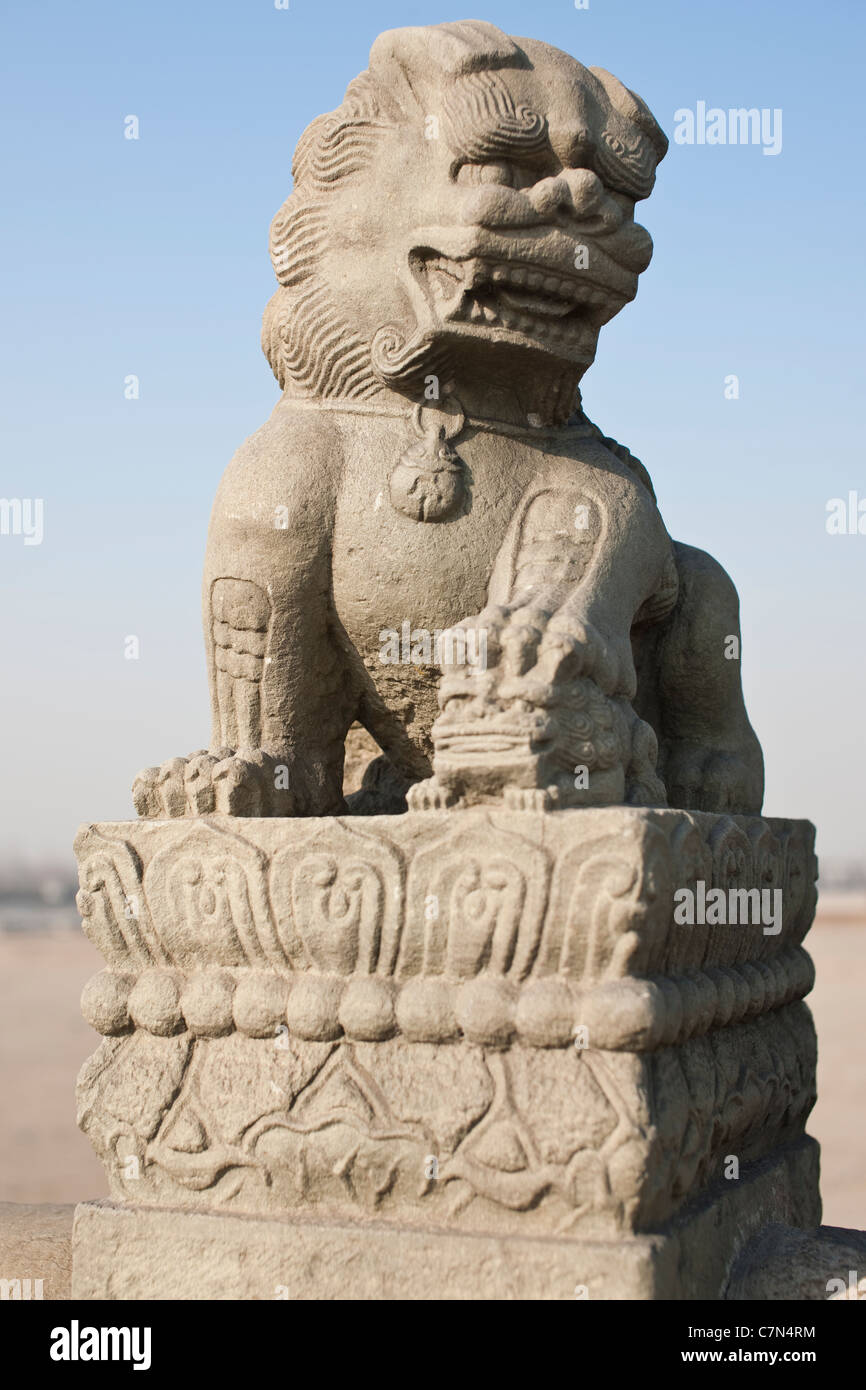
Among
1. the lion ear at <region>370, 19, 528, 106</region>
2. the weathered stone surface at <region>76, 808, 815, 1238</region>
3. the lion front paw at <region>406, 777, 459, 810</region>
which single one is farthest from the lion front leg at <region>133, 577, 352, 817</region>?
the lion ear at <region>370, 19, 528, 106</region>

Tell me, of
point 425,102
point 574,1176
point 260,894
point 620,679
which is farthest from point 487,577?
point 574,1176

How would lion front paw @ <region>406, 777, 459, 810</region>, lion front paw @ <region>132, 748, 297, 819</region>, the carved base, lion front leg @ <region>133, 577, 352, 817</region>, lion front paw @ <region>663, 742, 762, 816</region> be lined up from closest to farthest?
the carved base
lion front paw @ <region>406, 777, 459, 810</region>
lion front paw @ <region>132, 748, 297, 819</region>
lion front leg @ <region>133, 577, 352, 817</region>
lion front paw @ <region>663, 742, 762, 816</region>

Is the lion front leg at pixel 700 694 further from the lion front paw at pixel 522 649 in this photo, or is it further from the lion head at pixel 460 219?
the lion front paw at pixel 522 649

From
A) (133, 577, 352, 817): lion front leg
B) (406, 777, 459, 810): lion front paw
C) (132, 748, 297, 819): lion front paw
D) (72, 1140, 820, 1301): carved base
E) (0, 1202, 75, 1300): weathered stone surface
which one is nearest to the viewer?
(72, 1140, 820, 1301): carved base

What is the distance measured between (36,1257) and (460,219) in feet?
8.69

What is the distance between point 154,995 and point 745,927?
125cm

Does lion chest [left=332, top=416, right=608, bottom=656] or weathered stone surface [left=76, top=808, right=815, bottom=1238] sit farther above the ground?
lion chest [left=332, top=416, right=608, bottom=656]

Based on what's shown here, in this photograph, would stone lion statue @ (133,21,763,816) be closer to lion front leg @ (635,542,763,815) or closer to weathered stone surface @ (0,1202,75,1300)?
lion front leg @ (635,542,763,815)

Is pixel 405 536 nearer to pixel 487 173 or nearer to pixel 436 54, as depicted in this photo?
pixel 487 173

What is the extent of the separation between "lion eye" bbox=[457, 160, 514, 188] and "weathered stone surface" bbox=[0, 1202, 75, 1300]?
2.67 m

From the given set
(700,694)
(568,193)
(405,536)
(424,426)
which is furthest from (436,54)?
(700,694)

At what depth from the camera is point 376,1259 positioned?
2.49 meters

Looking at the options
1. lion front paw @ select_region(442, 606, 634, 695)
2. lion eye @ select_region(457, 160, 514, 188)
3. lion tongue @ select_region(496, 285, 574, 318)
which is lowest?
lion front paw @ select_region(442, 606, 634, 695)

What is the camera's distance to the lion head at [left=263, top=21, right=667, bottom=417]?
2939mm
